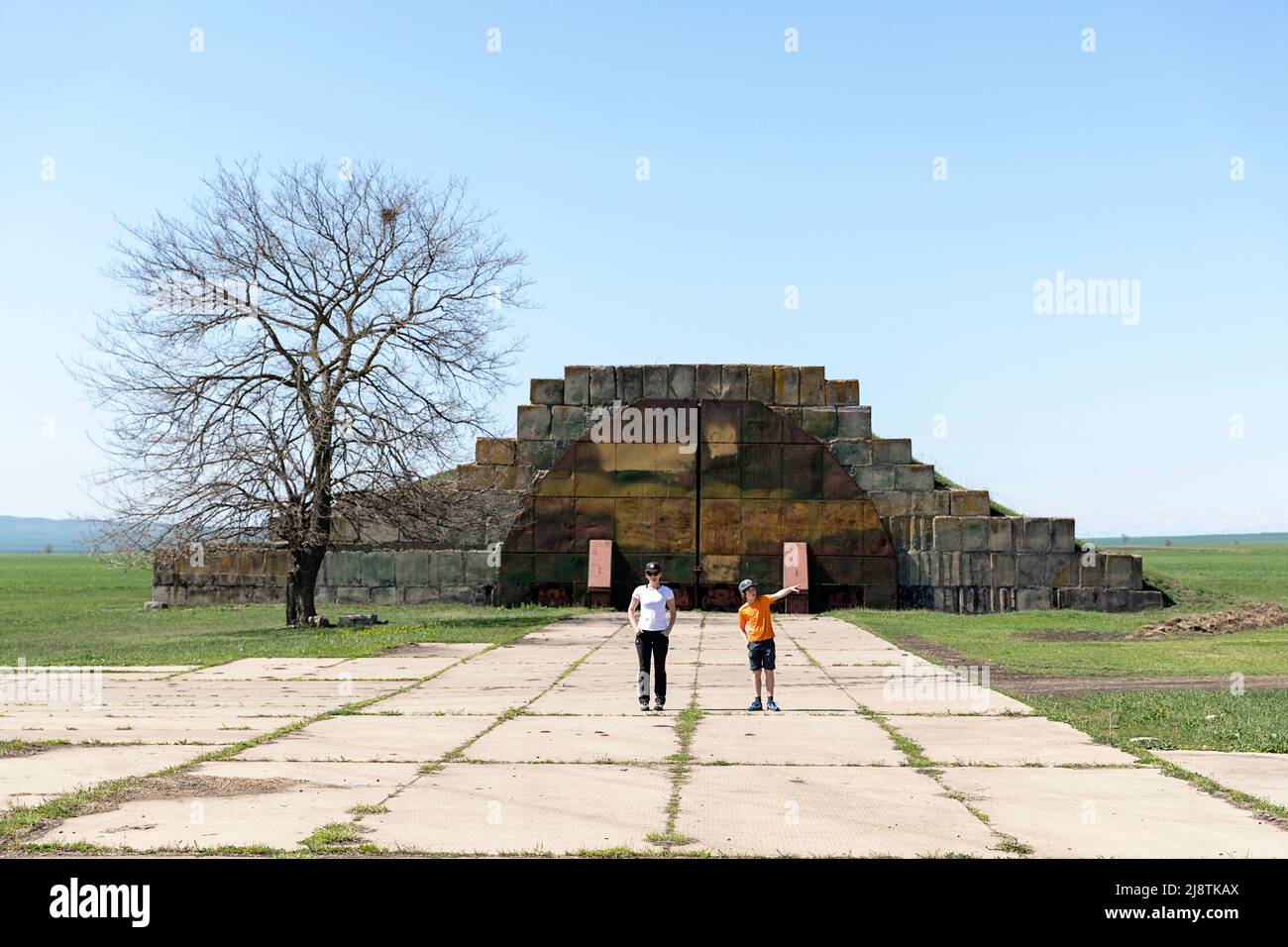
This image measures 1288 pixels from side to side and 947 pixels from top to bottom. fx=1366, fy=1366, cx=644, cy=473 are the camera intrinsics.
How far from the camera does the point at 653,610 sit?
607 inches

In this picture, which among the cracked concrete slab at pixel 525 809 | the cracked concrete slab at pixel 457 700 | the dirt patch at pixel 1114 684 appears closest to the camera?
the cracked concrete slab at pixel 525 809

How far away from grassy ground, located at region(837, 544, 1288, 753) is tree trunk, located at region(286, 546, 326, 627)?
39.8ft

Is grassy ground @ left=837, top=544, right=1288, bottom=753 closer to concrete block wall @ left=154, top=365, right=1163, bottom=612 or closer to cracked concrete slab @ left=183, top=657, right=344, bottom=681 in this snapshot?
concrete block wall @ left=154, top=365, right=1163, bottom=612

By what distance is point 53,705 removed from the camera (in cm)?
1548

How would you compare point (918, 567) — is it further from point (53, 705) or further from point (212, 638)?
point (53, 705)

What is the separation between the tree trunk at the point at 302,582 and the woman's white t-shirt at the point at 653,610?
14709mm

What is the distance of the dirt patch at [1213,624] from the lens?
27.8 metres

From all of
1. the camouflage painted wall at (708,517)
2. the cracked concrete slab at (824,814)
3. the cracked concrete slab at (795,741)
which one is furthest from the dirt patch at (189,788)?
the camouflage painted wall at (708,517)

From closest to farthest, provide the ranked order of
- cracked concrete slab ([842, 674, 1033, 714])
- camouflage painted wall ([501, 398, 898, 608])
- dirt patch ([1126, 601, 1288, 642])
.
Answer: cracked concrete slab ([842, 674, 1033, 714]), dirt patch ([1126, 601, 1288, 642]), camouflage painted wall ([501, 398, 898, 608])

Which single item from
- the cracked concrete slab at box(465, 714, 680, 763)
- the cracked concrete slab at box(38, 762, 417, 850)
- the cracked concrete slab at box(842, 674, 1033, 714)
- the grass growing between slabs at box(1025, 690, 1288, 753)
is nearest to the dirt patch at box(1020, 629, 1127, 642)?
the cracked concrete slab at box(842, 674, 1033, 714)

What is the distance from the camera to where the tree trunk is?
95.0ft

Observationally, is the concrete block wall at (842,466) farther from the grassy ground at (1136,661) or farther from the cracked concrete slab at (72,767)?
the cracked concrete slab at (72,767)

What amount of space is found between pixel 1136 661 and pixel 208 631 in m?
18.6

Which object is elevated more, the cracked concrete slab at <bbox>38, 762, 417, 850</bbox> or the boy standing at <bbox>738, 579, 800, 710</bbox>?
the boy standing at <bbox>738, 579, 800, 710</bbox>
